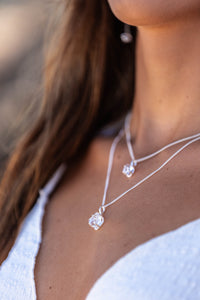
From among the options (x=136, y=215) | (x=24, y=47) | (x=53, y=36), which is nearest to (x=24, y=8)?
(x=24, y=47)

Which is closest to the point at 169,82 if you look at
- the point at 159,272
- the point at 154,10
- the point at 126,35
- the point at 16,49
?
the point at 154,10

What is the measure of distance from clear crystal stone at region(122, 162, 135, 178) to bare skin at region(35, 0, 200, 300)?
2 centimetres

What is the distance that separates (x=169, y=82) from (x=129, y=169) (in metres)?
0.28

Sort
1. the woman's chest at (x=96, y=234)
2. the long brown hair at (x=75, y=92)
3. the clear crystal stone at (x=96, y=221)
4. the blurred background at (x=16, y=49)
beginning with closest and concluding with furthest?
the woman's chest at (x=96, y=234), the clear crystal stone at (x=96, y=221), the long brown hair at (x=75, y=92), the blurred background at (x=16, y=49)

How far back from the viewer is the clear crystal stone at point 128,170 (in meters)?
1.50

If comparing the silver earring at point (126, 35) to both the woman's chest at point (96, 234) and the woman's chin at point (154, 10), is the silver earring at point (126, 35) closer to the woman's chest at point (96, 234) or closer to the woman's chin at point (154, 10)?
the woman's chin at point (154, 10)

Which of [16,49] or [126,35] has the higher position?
[126,35]

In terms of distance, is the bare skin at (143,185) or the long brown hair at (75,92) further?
the long brown hair at (75,92)

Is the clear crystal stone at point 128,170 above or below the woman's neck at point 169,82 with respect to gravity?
below

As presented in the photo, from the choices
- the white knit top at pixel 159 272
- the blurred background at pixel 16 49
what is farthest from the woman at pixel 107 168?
the blurred background at pixel 16 49

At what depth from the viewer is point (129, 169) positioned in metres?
1.50

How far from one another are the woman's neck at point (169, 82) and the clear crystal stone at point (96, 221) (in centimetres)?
29

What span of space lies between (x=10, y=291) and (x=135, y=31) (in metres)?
1.04

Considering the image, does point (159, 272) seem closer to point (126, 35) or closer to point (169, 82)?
point (169, 82)
